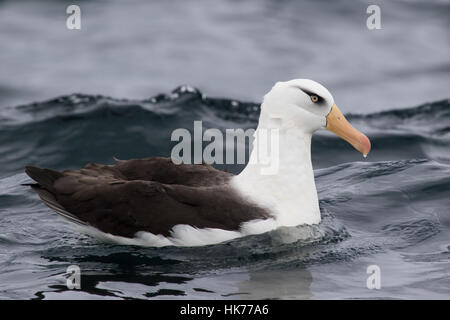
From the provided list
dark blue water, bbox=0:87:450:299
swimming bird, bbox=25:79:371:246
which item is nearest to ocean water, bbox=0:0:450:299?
dark blue water, bbox=0:87:450:299

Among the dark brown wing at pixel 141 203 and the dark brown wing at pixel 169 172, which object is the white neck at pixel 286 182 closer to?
the dark brown wing at pixel 141 203

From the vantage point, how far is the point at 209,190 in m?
8.73

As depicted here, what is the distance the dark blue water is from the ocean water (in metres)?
0.03

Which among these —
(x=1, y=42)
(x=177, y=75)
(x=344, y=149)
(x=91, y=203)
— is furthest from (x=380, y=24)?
(x=91, y=203)

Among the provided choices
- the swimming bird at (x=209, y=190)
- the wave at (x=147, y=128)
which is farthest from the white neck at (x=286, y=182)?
the wave at (x=147, y=128)

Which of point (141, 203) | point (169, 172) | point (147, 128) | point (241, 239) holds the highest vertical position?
point (147, 128)

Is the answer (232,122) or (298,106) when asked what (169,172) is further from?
(232,122)

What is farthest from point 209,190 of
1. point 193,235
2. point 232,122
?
point 232,122

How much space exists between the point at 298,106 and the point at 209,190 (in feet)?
4.40

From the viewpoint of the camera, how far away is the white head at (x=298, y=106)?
9.03 metres

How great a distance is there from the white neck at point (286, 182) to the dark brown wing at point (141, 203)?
0.18 m

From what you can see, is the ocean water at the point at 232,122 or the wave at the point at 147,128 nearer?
the ocean water at the point at 232,122

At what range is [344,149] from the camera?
46.0 ft

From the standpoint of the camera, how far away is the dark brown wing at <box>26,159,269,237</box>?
853 centimetres
